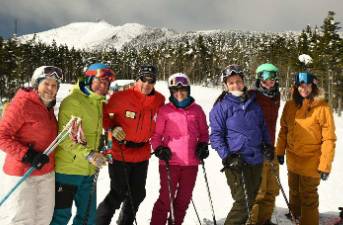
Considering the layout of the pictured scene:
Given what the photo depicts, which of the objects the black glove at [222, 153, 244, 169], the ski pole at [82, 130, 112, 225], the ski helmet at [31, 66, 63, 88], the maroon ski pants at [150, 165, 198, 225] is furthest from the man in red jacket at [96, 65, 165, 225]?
the black glove at [222, 153, 244, 169]

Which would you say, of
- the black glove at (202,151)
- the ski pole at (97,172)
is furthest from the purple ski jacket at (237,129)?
the ski pole at (97,172)

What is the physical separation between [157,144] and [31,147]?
1652 mm

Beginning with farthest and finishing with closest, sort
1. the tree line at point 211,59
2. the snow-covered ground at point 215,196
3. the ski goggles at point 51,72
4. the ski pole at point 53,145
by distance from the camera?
the tree line at point 211,59, the snow-covered ground at point 215,196, the ski goggles at point 51,72, the ski pole at point 53,145

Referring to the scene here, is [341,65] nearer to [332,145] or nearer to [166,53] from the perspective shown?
[332,145]

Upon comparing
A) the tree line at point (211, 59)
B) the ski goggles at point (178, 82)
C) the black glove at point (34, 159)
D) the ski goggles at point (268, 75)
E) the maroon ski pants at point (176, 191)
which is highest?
the tree line at point (211, 59)

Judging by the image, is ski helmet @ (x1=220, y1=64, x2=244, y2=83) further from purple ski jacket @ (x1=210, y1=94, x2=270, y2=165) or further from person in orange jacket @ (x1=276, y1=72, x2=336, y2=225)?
person in orange jacket @ (x1=276, y1=72, x2=336, y2=225)

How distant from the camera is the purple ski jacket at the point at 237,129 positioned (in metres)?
4.38

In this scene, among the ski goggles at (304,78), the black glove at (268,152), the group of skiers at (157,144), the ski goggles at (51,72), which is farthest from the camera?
the ski goggles at (304,78)

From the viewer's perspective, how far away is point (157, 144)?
4645 mm

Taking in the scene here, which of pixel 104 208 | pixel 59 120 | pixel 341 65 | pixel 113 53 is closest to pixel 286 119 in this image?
pixel 104 208

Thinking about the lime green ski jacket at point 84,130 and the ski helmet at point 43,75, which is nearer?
the ski helmet at point 43,75

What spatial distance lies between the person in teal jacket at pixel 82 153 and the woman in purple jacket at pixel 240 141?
1.50m

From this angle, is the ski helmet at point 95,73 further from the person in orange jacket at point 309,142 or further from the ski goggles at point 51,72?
the person in orange jacket at point 309,142

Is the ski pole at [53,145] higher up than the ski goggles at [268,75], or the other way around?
the ski goggles at [268,75]
